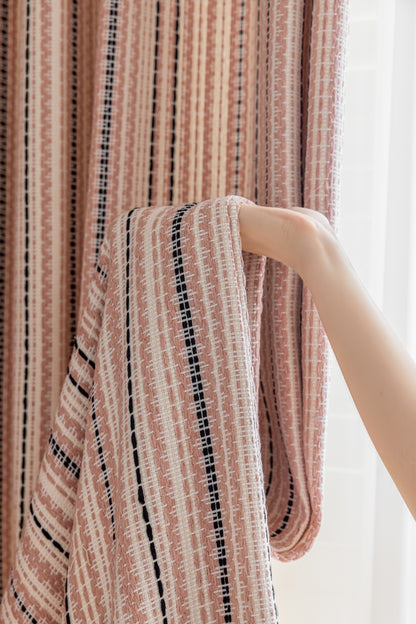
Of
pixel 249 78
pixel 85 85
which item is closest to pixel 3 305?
pixel 85 85

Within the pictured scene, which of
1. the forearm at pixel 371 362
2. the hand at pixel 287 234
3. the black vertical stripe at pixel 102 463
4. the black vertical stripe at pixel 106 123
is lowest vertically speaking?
the black vertical stripe at pixel 102 463

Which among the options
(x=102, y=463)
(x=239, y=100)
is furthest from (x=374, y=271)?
(x=102, y=463)

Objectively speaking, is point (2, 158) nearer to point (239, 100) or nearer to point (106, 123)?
point (106, 123)

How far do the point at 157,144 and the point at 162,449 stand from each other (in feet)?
0.96

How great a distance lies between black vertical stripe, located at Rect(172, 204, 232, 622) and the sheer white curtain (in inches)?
8.4

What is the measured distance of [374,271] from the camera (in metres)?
0.62

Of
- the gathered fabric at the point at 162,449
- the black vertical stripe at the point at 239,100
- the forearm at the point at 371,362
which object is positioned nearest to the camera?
the forearm at the point at 371,362

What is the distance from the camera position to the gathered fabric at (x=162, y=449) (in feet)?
1.49

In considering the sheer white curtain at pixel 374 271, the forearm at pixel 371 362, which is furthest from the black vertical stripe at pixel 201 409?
the sheer white curtain at pixel 374 271

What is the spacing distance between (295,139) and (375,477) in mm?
313

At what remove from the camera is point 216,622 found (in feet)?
1.50

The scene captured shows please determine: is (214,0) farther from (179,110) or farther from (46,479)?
(46,479)

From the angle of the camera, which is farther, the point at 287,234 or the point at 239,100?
the point at 239,100

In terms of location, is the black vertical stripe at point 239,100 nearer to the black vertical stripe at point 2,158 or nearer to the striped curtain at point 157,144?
the striped curtain at point 157,144
